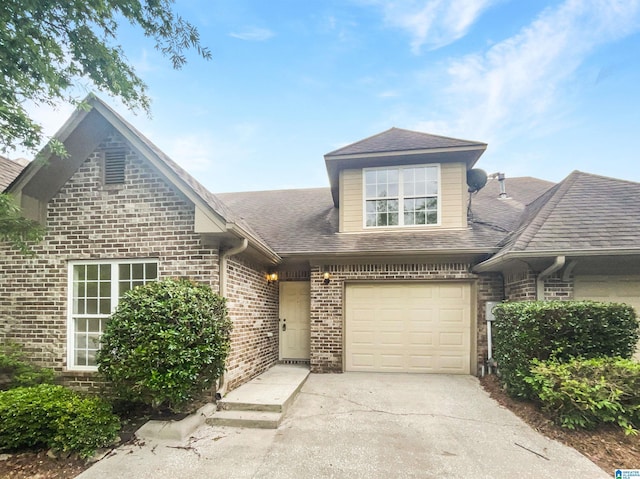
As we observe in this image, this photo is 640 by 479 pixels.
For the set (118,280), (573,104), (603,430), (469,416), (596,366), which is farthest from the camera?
(573,104)

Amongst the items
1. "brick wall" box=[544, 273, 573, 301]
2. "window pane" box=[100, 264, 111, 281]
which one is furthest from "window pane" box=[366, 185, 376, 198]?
"window pane" box=[100, 264, 111, 281]

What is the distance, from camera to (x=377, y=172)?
8.34 m

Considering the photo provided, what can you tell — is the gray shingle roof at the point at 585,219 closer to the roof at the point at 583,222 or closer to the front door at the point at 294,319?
the roof at the point at 583,222

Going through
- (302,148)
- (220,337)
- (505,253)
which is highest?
(302,148)

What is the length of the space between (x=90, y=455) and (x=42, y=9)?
5.44m

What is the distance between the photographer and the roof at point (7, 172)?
743 centimetres

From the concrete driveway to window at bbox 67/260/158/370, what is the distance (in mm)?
2436

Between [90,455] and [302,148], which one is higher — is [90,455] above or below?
below

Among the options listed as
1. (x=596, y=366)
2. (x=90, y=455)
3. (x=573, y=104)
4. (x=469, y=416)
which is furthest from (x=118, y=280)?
(x=573, y=104)

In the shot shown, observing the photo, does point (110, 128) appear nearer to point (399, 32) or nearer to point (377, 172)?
point (377, 172)

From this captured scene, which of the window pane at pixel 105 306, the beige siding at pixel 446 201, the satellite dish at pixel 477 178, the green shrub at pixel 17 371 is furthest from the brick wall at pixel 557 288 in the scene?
the green shrub at pixel 17 371

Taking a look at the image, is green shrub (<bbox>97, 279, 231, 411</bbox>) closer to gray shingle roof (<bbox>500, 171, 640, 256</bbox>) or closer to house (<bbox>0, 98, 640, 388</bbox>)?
house (<bbox>0, 98, 640, 388</bbox>)

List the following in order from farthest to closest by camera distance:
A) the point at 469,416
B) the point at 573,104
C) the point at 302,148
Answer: the point at 302,148 < the point at 573,104 < the point at 469,416

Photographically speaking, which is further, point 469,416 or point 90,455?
point 469,416
